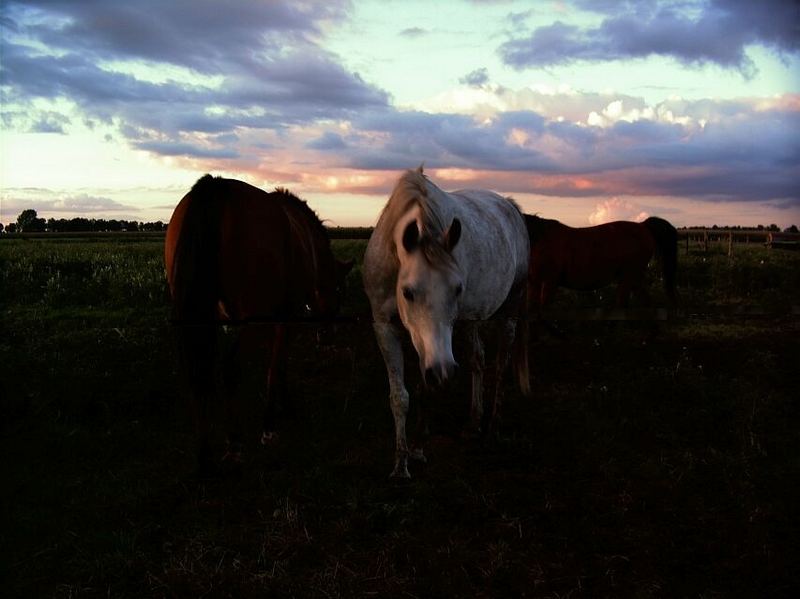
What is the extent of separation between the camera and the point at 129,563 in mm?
3764

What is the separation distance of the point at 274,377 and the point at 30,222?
67.7 metres

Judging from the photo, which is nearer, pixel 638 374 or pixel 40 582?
pixel 40 582

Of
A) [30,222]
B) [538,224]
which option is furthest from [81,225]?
[538,224]

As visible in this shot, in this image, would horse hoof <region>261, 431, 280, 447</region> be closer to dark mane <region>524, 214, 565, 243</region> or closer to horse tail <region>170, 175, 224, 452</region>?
horse tail <region>170, 175, 224, 452</region>

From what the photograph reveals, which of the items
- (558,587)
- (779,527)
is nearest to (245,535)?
(558,587)

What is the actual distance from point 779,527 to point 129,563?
461 cm

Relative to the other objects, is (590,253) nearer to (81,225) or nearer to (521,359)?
(521,359)

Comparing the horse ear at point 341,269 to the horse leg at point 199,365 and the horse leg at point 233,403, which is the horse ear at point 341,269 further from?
the horse leg at point 199,365

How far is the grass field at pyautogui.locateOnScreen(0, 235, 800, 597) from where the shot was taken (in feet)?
12.1

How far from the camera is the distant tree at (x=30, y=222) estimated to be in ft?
184

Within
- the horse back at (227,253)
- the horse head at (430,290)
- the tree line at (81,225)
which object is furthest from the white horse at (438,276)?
the tree line at (81,225)

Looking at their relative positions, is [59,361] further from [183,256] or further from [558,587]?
[558,587]

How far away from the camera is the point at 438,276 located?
416cm

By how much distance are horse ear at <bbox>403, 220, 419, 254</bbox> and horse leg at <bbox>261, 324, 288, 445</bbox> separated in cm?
236
